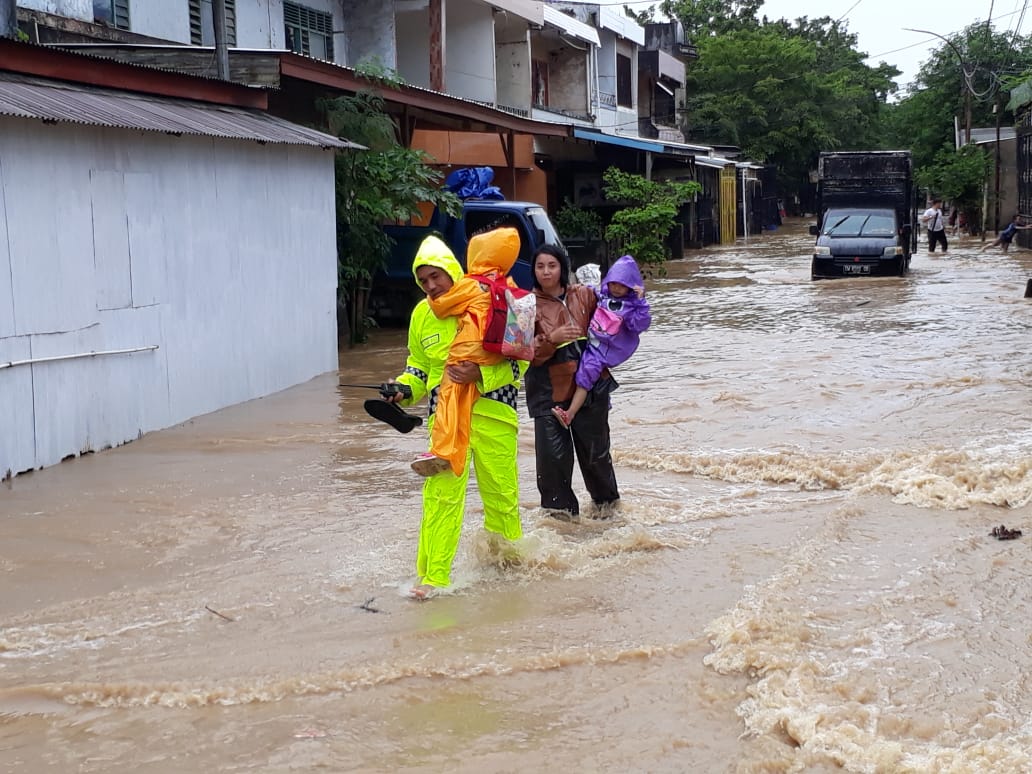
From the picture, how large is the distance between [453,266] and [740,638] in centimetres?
204

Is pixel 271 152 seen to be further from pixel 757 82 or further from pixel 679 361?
pixel 757 82

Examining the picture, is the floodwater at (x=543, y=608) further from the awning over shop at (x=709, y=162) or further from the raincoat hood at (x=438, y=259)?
Result: the awning over shop at (x=709, y=162)

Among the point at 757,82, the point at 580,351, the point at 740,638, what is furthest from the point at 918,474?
the point at 757,82

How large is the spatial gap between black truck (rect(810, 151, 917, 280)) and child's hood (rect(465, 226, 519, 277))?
1893cm

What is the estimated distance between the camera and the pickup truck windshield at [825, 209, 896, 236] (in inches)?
A: 950

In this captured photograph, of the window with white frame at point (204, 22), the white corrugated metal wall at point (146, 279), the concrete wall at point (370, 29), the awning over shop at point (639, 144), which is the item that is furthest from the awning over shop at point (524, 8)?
the white corrugated metal wall at point (146, 279)

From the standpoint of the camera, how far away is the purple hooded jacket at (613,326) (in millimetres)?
6316

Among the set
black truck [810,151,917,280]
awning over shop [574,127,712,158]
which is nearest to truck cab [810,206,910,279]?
black truck [810,151,917,280]

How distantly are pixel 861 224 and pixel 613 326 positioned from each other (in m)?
19.6

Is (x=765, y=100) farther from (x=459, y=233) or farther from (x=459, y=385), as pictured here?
(x=459, y=385)

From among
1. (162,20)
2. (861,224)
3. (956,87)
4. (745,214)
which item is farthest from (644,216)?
(956,87)

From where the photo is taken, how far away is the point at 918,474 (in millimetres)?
7828

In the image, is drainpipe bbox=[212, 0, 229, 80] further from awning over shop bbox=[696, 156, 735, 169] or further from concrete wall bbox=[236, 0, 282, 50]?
awning over shop bbox=[696, 156, 735, 169]

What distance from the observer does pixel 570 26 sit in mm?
29797
